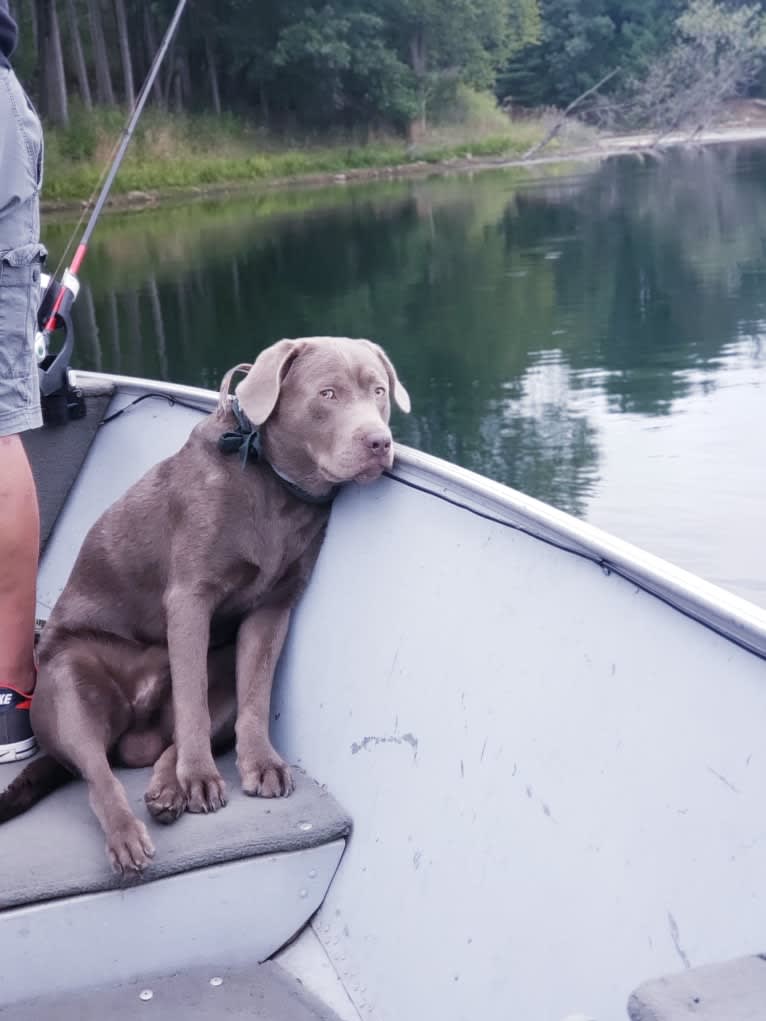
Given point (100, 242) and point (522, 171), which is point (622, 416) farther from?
point (522, 171)

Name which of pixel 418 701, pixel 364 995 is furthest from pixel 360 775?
pixel 364 995

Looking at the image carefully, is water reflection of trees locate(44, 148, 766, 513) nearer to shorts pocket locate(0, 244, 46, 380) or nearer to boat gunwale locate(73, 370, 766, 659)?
boat gunwale locate(73, 370, 766, 659)

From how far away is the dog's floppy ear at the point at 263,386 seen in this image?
2.79 metres

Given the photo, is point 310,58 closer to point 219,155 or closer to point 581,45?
point 219,155

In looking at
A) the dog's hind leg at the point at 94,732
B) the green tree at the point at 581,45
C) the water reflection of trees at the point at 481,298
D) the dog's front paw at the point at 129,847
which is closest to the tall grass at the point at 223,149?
the water reflection of trees at the point at 481,298

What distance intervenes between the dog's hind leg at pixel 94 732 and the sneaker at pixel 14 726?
0.16 metres

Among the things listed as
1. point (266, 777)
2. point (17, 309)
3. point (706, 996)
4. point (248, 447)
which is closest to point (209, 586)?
point (248, 447)

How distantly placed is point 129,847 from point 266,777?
381 millimetres

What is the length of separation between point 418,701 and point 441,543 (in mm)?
313

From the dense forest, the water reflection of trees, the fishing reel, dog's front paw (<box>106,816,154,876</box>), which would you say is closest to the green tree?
the dense forest

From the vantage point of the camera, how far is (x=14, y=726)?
116 inches

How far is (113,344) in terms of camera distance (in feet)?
49.7

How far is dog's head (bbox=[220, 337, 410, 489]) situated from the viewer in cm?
273

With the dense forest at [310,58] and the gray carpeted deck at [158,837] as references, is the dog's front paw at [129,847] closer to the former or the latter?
the gray carpeted deck at [158,837]
